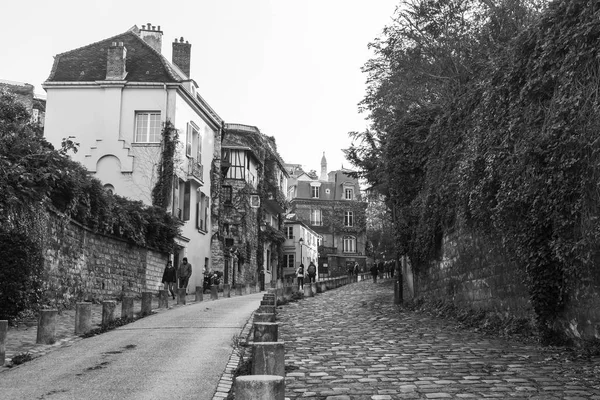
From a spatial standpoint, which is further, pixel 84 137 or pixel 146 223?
pixel 84 137

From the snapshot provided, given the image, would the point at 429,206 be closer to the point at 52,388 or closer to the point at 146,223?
the point at 52,388

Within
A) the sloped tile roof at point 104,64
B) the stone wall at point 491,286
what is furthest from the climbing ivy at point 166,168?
the stone wall at point 491,286

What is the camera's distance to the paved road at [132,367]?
6801mm

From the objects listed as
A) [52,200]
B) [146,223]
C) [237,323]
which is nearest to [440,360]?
[237,323]

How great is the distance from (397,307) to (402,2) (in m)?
8.44

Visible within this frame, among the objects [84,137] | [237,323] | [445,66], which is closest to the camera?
[237,323]

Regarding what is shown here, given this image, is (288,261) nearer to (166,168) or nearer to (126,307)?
(166,168)

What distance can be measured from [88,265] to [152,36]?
19.5 meters

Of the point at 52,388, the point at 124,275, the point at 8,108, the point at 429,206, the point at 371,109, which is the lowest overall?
the point at 52,388

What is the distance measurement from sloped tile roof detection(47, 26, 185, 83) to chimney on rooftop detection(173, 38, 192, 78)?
4461 millimetres

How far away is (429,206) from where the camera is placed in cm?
1529

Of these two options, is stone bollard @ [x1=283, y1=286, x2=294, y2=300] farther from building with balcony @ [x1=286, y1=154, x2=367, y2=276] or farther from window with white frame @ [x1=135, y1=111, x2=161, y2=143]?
building with balcony @ [x1=286, y1=154, x2=367, y2=276]

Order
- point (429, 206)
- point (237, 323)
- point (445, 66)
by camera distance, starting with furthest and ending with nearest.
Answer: point (445, 66) → point (429, 206) → point (237, 323)

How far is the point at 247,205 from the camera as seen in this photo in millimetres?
41438
